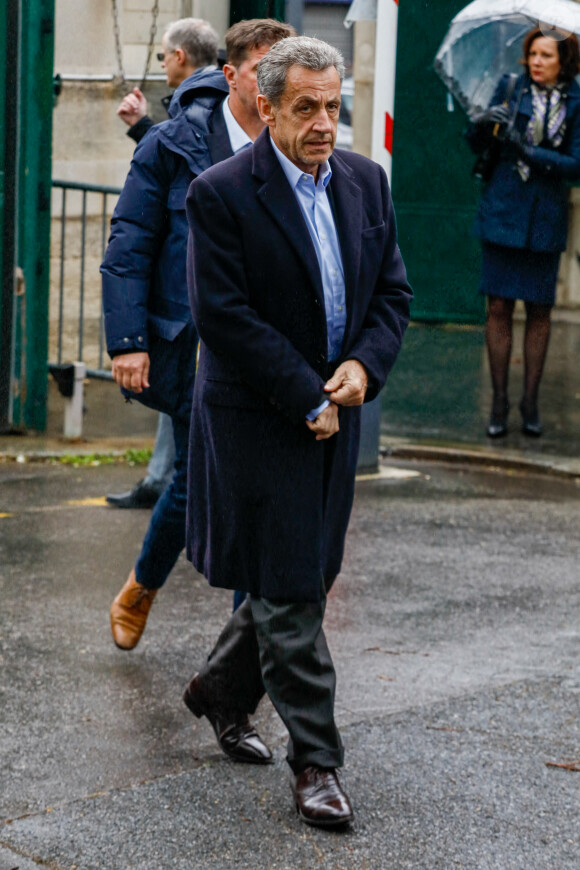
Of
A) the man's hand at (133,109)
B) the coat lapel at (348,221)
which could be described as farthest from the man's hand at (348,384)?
the man's hand at (133,109)

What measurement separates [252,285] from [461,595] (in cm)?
241

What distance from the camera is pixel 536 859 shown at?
3.53 meters

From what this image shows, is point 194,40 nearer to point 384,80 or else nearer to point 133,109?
point 133,109

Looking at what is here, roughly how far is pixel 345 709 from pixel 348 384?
1.25m

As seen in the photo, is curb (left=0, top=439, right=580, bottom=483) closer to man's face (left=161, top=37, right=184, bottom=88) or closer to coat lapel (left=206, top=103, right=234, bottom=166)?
man's face (left=161, top=37, right=184, bottom=88)

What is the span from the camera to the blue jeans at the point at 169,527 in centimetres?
470

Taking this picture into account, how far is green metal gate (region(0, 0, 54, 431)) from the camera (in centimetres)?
786

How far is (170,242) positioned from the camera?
4.61m

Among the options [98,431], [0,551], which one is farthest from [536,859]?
[98,431]

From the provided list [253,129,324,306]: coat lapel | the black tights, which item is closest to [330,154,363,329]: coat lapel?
[253,129,324,306]: coat lapel

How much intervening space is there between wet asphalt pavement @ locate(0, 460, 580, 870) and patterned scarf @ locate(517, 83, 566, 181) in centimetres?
256

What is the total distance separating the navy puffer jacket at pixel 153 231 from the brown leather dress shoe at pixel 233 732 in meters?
1.10

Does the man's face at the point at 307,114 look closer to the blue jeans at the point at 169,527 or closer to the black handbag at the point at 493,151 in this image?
the blue jeans at the point at 169,527

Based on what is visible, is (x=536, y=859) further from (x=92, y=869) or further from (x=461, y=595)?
(x=461, y=595)
